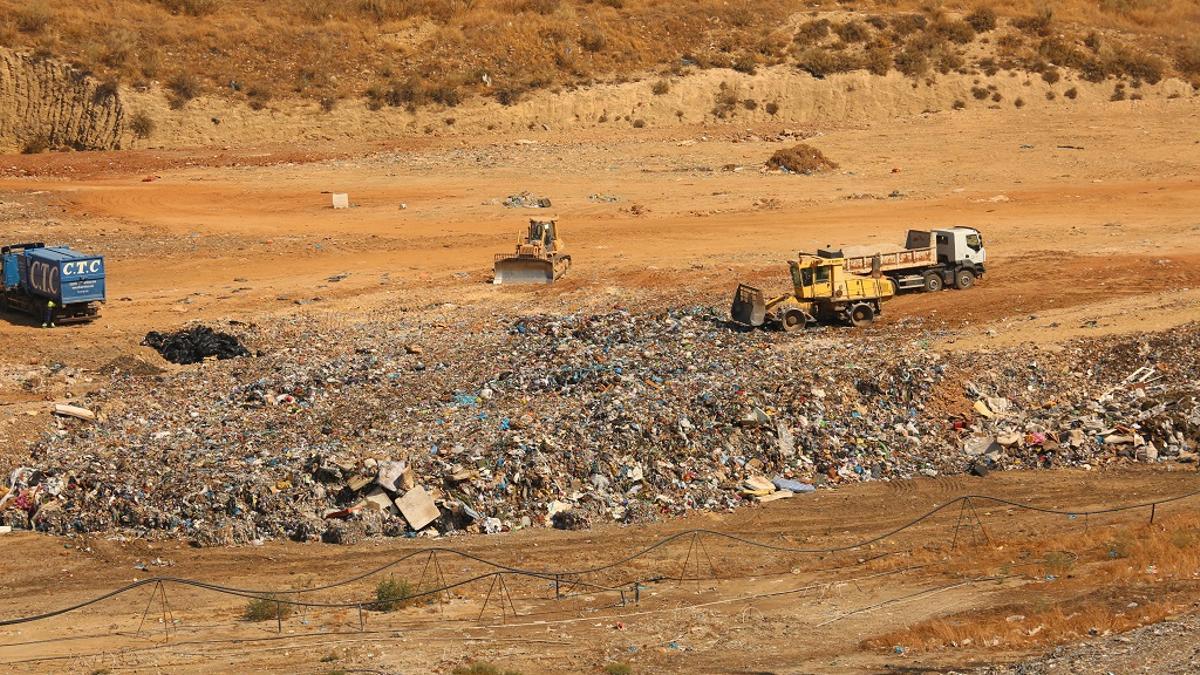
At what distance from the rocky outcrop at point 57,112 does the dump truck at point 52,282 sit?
68.5 ft

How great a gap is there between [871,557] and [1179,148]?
35616 mm

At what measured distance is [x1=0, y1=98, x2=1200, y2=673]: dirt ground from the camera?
18656 millimetres

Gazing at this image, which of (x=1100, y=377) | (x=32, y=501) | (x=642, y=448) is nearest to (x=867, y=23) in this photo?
(x=1100, y=377)

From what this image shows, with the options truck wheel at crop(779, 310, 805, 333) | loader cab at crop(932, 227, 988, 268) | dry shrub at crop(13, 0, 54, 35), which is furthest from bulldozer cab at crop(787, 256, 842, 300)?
dry shrub at crop(13, 0, 54, 35)

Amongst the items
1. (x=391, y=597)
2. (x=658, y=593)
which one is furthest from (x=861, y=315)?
(x=391, y=597)

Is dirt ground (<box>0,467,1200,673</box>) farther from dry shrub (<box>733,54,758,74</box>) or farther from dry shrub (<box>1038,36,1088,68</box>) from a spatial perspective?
dry shrub (<box>1038,36,1088,68</box>)

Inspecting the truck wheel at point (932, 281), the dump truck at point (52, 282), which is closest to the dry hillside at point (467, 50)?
the dump truck at point (52, 282)

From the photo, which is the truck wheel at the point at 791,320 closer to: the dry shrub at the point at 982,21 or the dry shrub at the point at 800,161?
the dry shrub at the point at 800,161

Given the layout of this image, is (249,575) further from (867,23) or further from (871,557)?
(867,23)

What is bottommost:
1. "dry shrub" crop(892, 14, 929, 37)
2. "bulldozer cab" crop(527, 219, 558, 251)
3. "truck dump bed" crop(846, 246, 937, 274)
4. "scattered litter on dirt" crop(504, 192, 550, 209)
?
"truck dump bed" crop(846, 246, 937, 274)

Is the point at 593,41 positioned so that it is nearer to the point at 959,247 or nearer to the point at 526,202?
the point at 526,202

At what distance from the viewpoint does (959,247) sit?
3403 centimetres

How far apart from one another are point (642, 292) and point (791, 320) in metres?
5.08

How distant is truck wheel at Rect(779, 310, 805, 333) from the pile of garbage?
12.9 inches
